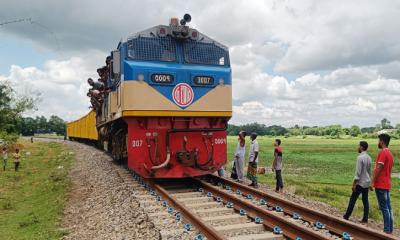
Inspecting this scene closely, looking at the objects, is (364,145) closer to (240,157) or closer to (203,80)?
(203,80)

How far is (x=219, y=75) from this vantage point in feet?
34.3

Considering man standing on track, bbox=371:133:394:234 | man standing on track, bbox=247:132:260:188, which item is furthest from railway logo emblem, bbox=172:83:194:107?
man standing on track, bbox=371:133:394:234

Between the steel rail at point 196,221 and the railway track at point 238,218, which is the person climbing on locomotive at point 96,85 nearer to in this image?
the railway track at point 238,218

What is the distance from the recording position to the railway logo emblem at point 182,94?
983 cm

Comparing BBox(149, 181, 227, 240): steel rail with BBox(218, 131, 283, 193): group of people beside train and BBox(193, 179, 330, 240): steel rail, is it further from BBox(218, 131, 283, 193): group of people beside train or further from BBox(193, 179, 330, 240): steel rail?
BBox(218, 131, 283, 193): group of people beside train

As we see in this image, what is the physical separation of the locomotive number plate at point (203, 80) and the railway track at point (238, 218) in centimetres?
273

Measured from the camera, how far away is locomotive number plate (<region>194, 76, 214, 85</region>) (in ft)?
33.2

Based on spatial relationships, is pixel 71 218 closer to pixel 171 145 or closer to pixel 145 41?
pixel 171 145

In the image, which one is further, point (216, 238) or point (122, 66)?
point (122, 66)

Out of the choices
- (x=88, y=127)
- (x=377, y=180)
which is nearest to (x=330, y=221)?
(x=377, y=180)

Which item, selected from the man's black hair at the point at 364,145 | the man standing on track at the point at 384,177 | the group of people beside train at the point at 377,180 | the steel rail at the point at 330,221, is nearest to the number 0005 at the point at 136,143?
the steel rail at the point at 330,221

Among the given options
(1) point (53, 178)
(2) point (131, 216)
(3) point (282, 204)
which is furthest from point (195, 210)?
(1) point (53, 178)

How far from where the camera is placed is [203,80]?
402 inches

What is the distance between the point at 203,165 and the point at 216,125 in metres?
1.20
